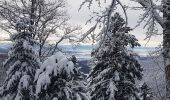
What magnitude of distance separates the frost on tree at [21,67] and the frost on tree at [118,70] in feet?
12.2

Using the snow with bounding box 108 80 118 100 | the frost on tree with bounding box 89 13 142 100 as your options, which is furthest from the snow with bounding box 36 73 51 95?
the frost on tree with bounding box 89 13 142 100

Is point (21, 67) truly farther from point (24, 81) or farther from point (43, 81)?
point (43, 81)

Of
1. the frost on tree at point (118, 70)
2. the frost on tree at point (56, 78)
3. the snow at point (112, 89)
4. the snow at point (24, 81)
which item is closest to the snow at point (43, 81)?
the frost on tree at point (56, 78)

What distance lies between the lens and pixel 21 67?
18938 mm

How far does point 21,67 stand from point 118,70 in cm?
537

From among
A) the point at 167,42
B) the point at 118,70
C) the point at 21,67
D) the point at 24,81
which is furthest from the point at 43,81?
the point at 118,70

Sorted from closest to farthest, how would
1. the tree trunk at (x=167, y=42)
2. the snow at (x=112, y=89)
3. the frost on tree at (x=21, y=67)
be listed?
the tree trunk at (x=167, y=42) → the frost on tree at (x=21, y=67) → the snow at (x=112, y=89)

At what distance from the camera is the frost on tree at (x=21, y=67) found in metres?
18.5

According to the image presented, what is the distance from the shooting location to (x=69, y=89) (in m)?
14.8

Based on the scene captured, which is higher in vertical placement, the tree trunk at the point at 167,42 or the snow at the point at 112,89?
the tree trunk at the point at 167,42

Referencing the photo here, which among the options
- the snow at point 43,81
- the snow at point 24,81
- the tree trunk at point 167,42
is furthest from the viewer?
the snow at point 24,81

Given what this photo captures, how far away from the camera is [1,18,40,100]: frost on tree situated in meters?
18.5

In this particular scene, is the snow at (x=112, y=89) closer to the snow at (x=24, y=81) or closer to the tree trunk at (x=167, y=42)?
the snow at (x=24, y=81)

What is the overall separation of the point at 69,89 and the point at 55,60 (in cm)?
115
